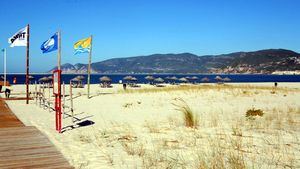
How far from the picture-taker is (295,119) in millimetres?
10859

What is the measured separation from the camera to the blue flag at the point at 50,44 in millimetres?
10414

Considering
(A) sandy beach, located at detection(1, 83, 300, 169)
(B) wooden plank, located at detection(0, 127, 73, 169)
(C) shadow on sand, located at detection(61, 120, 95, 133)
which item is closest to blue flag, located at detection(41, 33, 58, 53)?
(A) sandy beach, located at detection(1, 83, 300, 169)

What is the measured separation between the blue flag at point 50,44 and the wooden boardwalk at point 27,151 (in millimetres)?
2807

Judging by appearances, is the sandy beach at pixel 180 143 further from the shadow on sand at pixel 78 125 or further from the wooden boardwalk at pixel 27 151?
the wooden boardwalk at pixel 27 151

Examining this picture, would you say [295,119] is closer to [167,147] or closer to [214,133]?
[214,133]

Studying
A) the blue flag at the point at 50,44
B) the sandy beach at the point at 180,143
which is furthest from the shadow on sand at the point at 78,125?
the blue flag at the point at 50,44

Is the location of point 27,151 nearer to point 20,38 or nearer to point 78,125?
point 78,125

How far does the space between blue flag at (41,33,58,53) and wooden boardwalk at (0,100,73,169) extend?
111 inches

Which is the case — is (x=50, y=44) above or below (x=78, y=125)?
above

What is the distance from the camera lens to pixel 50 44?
10.8 m

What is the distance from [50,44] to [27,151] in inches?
207

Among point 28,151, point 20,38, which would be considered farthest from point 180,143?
point 20,38

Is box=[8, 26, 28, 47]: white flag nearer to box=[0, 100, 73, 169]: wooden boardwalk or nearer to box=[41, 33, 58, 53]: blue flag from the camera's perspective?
box=[41, 33, 58, 53]: blue flag

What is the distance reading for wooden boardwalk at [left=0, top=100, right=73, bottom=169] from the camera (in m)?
5.40
